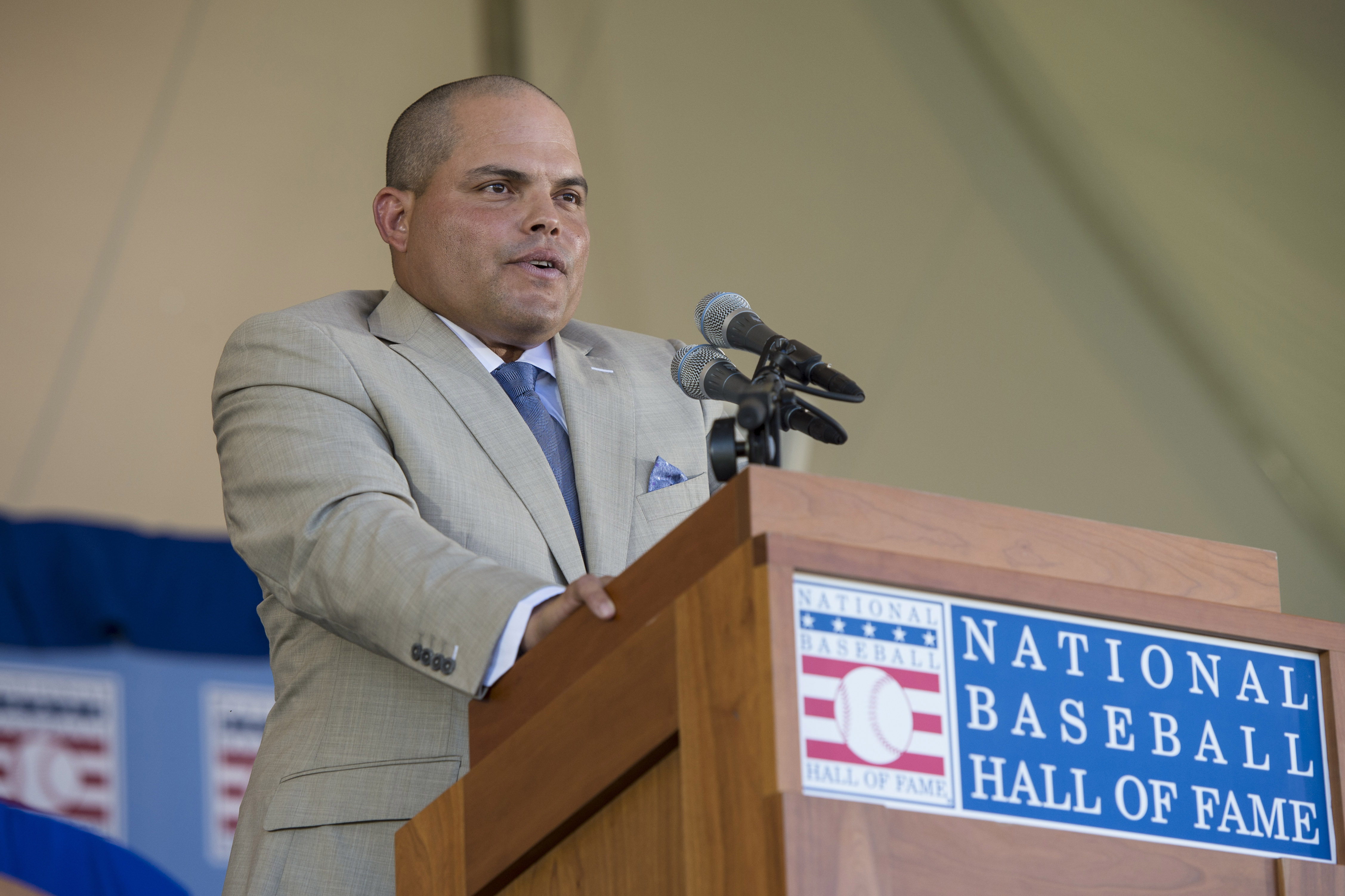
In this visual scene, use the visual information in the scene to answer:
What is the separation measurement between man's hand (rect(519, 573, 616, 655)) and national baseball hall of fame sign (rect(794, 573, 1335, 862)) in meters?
0.21

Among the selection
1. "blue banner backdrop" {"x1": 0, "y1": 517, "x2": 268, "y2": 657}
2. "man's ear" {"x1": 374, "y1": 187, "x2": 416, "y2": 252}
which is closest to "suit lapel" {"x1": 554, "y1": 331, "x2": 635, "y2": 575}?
"man's ear" {"x1": 374, "y1": 187, "x2": 416, "y2": 252}

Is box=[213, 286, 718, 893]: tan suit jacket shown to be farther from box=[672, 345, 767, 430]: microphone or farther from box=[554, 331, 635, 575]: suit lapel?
box=[672, 345, 767, 430]: microphone

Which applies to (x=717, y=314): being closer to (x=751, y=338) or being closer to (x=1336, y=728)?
(x=751, y=338)

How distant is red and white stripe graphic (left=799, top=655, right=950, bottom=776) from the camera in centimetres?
95

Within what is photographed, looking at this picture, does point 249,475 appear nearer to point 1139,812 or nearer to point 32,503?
point 1139,812

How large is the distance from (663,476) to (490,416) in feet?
0.73

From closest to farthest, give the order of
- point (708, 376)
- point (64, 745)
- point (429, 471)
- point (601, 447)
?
point (708, 376) < point (429, 471) < point (601, 447) < point (64, 745)

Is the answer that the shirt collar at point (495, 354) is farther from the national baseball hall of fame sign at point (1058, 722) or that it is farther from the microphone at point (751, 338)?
the national baseball hall of fame sign at point (1058, 722)

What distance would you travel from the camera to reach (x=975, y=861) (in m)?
0.98

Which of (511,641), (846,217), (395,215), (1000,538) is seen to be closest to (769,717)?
(1000,538)

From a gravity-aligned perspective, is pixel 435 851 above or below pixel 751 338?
below

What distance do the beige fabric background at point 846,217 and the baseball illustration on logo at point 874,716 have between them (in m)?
2.83

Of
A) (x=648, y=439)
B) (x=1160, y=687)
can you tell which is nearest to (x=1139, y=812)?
(x=1160, y=687)

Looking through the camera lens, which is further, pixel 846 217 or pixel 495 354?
pixel 846 217
